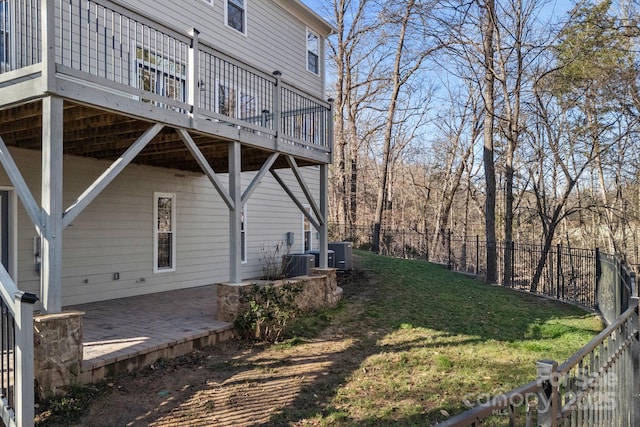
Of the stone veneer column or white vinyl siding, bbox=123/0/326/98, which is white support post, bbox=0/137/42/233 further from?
white vinyl siding, bbox=123/0/326/98

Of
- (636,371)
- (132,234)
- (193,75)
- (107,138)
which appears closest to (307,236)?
(132,234)

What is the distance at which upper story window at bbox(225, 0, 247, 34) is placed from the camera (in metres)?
10.7

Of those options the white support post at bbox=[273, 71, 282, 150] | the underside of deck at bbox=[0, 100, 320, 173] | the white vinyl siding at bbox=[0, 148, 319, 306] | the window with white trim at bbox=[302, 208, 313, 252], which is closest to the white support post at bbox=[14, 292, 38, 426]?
the underside of deck at bbox=[0, 100, 320, 173]

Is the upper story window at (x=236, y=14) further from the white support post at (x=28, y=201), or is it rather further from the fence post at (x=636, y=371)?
the fence post at (x=636, y=371)

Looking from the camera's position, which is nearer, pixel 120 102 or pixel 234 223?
A: pixel 120 102

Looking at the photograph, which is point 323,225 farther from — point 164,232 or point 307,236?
point 307,236

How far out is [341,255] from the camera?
1209cm

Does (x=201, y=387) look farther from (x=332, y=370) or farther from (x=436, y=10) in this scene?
(x=436, y=10)

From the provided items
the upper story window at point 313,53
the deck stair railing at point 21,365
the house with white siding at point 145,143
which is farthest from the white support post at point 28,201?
the upper story window at point 313,53

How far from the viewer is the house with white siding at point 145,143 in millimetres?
4512

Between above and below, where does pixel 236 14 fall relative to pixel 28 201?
above

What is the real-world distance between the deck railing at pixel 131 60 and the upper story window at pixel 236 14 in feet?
5.95

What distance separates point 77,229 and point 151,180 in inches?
75.7

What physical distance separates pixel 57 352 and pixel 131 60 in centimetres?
460
